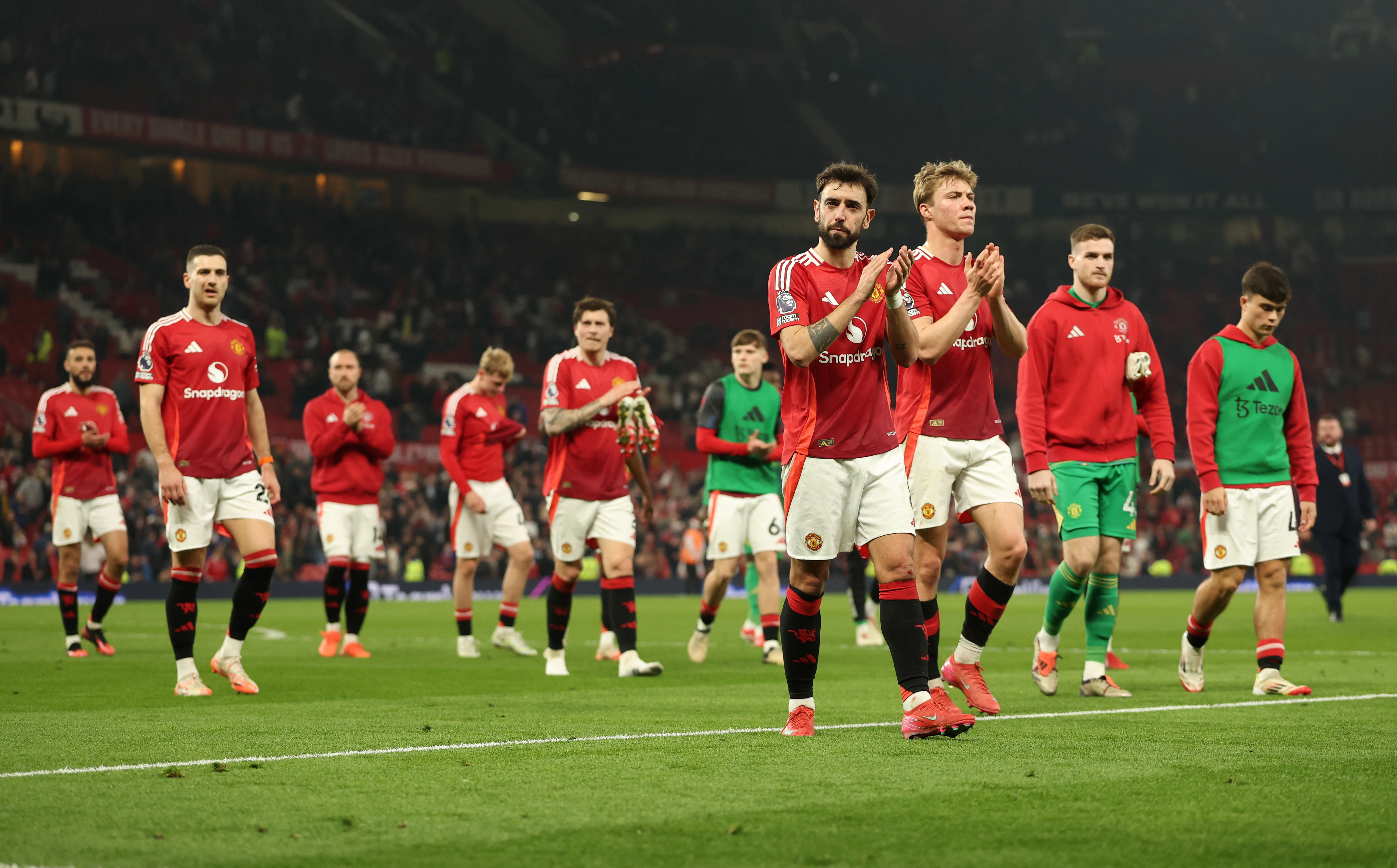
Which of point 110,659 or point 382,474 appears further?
point 382,474

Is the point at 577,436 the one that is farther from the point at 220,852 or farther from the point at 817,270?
the point at 220,852

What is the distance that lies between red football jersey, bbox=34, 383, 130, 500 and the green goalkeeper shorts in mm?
8291

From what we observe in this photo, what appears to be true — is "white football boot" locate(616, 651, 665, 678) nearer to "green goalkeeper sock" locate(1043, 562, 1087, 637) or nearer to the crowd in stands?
"green goalkeeper sock" locate(1043, 562, 1087, 637)

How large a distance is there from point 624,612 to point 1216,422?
4299 millimetres

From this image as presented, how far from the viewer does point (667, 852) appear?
4.04m

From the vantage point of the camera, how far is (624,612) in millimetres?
10844

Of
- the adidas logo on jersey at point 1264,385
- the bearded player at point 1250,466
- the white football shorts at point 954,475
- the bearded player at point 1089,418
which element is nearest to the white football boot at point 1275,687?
the bearded player at point 1250,466

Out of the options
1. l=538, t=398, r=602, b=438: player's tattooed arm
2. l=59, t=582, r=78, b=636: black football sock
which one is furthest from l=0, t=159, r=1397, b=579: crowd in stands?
l=538, t=398, r=602, b=438: player's tattooed arm

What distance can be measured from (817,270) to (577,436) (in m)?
4.90

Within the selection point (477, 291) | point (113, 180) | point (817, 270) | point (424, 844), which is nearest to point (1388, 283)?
point (477, 291)

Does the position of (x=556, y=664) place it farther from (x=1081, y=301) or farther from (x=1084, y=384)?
(x=1081, y=301)

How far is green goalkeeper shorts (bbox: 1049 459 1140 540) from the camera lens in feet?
28.6

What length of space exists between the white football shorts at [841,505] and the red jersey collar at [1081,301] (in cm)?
286

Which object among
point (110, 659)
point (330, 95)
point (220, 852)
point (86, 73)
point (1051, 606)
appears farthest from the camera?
point (330, 95)
